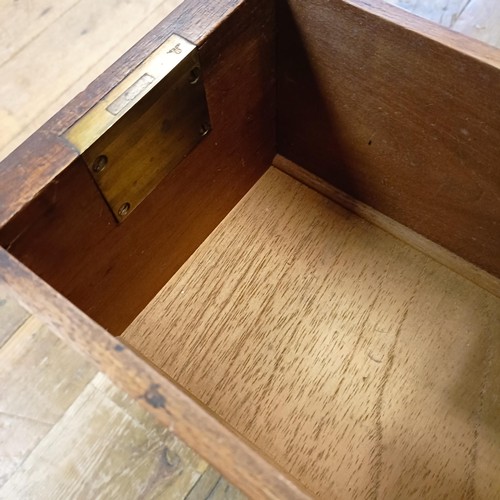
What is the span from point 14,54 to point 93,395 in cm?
47

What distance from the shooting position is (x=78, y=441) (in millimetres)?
425

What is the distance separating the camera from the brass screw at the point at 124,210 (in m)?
0.66

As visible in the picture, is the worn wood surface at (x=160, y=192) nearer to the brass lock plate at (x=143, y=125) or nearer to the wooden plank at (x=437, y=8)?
the brass lock plate at (x=143, y=125)

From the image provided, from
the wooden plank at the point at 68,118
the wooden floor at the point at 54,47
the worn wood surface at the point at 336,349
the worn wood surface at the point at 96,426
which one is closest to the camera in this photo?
the worn wood surface at the point at 96,426

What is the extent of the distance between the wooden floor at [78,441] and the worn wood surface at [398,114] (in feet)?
1.58

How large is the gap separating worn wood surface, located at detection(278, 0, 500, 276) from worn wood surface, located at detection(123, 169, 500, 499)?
79mm

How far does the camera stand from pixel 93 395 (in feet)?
1.44

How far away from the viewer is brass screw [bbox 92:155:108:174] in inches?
22.9

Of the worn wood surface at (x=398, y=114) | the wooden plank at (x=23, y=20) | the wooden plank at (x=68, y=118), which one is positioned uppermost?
the wooden plank at (x=68, y=118)

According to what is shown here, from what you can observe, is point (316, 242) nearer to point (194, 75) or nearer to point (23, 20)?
point (194, 75)

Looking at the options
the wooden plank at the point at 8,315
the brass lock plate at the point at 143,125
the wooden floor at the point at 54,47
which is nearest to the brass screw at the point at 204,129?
the brass lock plate at the point at 143,125

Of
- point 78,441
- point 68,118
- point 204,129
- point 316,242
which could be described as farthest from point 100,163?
point 316,242

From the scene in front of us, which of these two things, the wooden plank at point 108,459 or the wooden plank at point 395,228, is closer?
the wooden plank at point 108,459

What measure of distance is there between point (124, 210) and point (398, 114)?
14.4 inches
